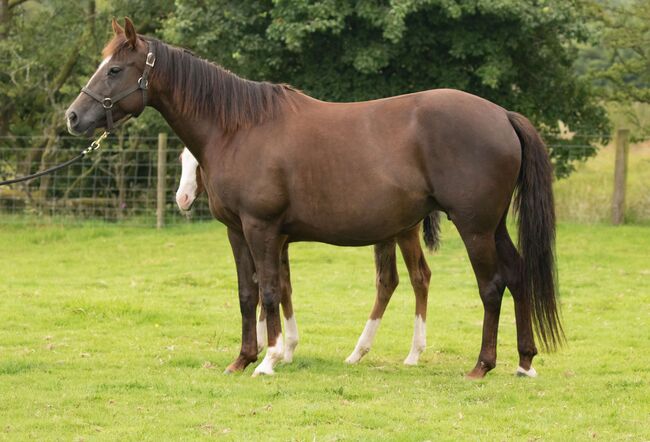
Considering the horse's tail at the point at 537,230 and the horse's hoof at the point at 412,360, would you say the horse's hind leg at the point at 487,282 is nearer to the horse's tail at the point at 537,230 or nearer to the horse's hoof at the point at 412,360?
the horse's tail at the point at 537,230

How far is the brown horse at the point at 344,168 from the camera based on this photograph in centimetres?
707

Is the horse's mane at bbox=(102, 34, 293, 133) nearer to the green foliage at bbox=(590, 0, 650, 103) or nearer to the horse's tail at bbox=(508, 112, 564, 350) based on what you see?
the horse's tail at bbox=(508, 112, 564, 350)

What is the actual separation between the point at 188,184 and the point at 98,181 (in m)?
13.1

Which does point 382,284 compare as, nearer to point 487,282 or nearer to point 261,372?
point 487,282

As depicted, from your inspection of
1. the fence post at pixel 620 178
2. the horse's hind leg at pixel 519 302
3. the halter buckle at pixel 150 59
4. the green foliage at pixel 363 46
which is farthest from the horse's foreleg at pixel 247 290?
the fence post at pixel 620 178

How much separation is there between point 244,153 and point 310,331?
9.63ft

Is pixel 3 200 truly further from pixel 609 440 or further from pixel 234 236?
pixel 609 440

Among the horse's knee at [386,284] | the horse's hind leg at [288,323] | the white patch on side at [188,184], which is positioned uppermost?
the white patch on side at [188,184]

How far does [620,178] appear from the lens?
17.5 m

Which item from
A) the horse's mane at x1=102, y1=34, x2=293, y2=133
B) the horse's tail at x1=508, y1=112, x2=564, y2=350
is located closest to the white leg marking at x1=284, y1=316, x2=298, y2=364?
the horse's mane at x1=102, y1=34, x2=293, y2=133

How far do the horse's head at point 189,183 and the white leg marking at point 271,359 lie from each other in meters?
1.46

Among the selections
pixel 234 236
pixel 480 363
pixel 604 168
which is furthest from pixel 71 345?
pixel 604 168

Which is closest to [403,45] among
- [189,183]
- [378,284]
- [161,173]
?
[161,173]

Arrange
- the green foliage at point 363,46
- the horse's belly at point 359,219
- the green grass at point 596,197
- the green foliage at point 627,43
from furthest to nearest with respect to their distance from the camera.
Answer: the green foliage at point 627,43 → the green grass at point 596,197 → the green foliage at point 363,46 → the horse's belly at point 359,219
